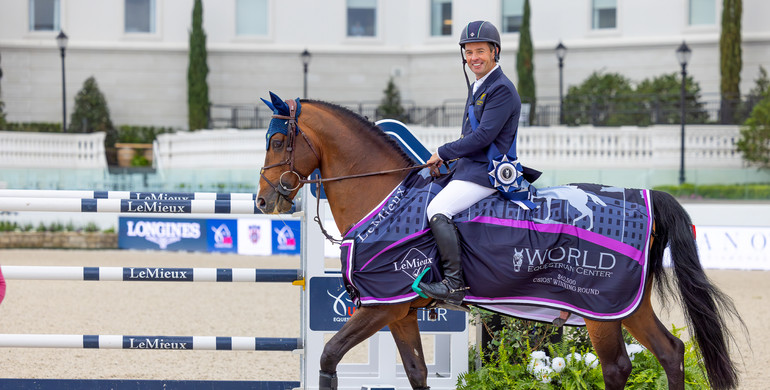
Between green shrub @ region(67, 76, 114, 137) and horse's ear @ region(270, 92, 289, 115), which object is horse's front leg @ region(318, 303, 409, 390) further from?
green shrub @ region(67, 76, 114, 137)

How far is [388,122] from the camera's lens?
5.73 m

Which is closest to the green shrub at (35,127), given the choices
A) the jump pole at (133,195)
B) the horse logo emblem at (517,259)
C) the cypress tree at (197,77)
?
the cypress tree at (197,77)

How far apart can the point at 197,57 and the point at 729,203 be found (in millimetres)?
22580

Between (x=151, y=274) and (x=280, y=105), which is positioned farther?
(x=151, y=274)

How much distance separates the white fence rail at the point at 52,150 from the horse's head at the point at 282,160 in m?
25.7

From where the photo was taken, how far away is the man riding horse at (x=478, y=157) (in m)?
4.71

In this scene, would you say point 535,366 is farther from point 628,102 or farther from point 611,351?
point 628,102

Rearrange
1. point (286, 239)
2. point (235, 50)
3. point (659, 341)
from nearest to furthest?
point (659, 341) → point (286, 239) → point (235, 50)

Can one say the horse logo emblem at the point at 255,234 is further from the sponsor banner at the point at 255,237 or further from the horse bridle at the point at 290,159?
the horse bridle at the point at 290,159

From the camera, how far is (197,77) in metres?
33.3

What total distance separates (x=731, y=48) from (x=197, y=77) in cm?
1985

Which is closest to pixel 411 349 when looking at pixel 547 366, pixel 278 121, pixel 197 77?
pixel 547 366

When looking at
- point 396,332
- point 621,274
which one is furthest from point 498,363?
point 621,274

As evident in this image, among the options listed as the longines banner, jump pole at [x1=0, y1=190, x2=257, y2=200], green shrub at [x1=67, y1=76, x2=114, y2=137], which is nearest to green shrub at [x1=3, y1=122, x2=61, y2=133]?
green shrub at [x1=67, y1=76, x2=114, y2=137]
